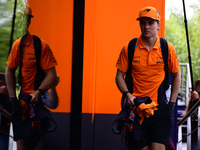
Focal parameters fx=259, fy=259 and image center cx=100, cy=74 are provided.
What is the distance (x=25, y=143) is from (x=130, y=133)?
114cm

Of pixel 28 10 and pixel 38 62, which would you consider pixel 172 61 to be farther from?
pixel 28 10

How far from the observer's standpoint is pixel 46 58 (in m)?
1.68

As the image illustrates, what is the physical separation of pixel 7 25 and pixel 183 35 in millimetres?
19372

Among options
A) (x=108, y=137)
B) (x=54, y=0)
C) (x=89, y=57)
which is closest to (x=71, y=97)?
(x=54, y=0)

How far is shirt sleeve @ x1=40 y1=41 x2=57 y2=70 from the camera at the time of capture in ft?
5.42

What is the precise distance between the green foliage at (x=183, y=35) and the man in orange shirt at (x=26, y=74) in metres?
17.9

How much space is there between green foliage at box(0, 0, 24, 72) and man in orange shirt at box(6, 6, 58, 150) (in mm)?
34

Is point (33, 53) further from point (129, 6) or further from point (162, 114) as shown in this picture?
point (129, 6)

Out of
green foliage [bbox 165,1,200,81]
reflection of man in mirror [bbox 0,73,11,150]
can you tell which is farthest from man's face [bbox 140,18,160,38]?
green foliage [bbox 165,1,200,81]

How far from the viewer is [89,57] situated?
9.14 feet

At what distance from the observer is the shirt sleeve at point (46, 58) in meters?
1.65

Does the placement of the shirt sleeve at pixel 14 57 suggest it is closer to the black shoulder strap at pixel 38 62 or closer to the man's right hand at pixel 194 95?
the black shoulder strap at pixel 38 62

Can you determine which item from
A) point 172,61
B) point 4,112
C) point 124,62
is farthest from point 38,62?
point 172,61

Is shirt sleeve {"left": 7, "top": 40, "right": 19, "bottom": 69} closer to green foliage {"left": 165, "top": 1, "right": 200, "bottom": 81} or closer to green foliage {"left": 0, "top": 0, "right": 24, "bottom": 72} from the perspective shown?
green foliage {"left": 0, "top": 0, "right": 24, "bottom": 72}
